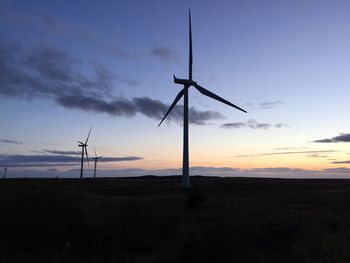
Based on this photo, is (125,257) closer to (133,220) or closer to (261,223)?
(133,220)

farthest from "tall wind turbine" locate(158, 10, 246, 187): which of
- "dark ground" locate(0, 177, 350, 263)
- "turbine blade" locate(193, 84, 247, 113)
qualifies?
"dark ground" locate(0, 177, 350, 263)

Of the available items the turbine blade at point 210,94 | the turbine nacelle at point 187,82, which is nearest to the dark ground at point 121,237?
the turbine blade at point 210,94

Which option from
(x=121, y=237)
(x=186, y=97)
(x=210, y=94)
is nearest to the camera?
(x=121, y=237)

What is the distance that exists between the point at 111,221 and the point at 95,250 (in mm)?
2659

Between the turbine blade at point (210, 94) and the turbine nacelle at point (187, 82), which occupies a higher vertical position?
the turbine nacelle at point (187, 82)

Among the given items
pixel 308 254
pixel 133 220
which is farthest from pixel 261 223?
pixel 308 254

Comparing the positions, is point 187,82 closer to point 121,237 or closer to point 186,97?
point 186,97

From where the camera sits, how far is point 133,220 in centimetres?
1978

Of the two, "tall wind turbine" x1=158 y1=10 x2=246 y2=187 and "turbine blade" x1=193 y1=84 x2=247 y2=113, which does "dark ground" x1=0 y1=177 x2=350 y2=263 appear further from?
"tall wind turbine" x1=158 y1=10 x2=246 y2=187

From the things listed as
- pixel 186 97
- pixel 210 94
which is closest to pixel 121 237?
pixel 210 94

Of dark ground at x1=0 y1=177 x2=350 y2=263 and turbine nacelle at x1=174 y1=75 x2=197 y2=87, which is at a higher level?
turbine nacelle at x1=174 y1=75 x2=197 y2=87

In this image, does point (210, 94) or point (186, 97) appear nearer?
point (210, 94)

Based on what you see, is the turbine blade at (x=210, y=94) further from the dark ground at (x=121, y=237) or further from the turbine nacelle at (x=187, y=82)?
the dark ground at (x=121, y=237)

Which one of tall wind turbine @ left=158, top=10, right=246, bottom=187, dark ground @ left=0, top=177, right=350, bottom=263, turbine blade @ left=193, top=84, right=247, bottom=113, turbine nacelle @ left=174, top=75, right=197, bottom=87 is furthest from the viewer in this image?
turbine nacelle @ left=174, top=75, right=197, bottom=87
